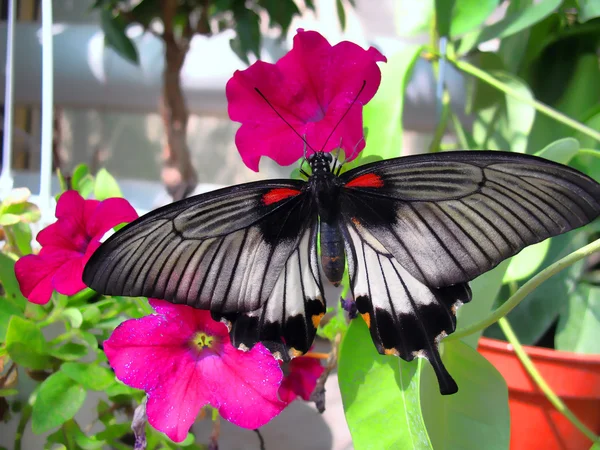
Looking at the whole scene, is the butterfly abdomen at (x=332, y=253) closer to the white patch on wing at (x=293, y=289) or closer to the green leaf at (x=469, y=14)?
the white patch on wing at (x=293, y=289)

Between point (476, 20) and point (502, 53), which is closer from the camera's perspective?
point (476, 20)

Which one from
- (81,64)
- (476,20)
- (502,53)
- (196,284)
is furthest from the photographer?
(81,64)

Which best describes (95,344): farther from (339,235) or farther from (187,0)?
(187,0)

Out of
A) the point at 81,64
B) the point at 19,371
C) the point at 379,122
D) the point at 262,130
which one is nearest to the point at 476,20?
the point at 379,122

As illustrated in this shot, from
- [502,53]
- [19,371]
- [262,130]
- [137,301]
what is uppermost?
Result: [502,53]

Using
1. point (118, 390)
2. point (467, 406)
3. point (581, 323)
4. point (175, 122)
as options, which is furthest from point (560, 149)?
point (175, 122)

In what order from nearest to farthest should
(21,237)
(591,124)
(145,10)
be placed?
1. (21,237)
2. (591,124)
3. (145,10)

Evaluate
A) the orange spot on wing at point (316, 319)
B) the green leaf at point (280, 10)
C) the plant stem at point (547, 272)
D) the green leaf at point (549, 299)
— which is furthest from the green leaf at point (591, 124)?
the green leaf at point (280, 10)

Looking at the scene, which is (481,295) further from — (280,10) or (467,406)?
(280,10)
